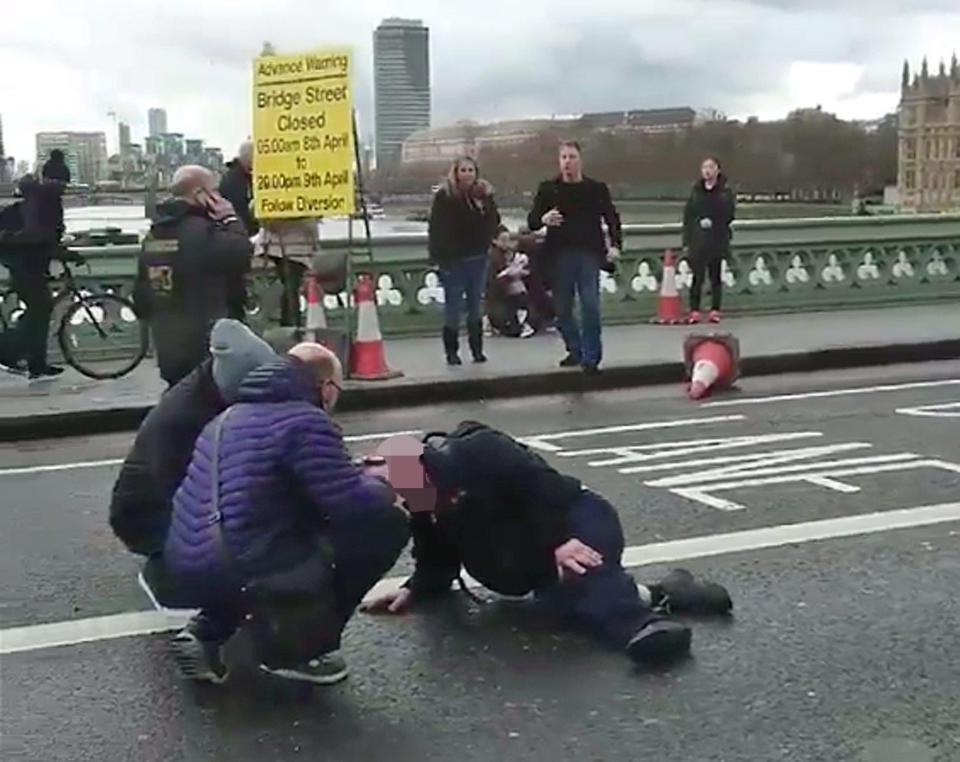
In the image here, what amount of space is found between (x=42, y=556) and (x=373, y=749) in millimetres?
3029

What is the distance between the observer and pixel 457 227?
42.1 feet

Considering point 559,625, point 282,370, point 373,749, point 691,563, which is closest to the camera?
point 373,749

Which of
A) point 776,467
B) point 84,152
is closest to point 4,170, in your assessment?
point 84,152

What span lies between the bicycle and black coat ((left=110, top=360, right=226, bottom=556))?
7.40 meters

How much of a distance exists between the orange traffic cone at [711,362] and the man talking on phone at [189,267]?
460cm

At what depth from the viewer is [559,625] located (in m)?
5.67

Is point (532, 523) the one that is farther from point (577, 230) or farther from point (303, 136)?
point (303, 136)

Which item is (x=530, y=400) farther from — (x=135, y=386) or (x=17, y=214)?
(x=17, y=214)

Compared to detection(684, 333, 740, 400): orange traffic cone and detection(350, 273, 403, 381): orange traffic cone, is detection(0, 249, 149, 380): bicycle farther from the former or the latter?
detection(684, 333, 740, 400): orange traffic cone

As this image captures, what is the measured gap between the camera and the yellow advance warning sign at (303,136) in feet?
39.2

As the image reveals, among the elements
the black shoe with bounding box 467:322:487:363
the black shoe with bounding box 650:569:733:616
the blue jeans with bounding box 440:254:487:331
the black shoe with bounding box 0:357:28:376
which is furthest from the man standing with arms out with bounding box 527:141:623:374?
the black shoe with bounding box 650:569:733:616

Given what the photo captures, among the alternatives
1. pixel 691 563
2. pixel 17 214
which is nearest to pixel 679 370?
pixel 17 214

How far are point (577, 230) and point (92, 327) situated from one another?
4408 mm

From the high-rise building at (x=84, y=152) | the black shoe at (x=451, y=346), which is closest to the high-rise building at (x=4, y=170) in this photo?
the high-rise building at (x=84, y=152)
